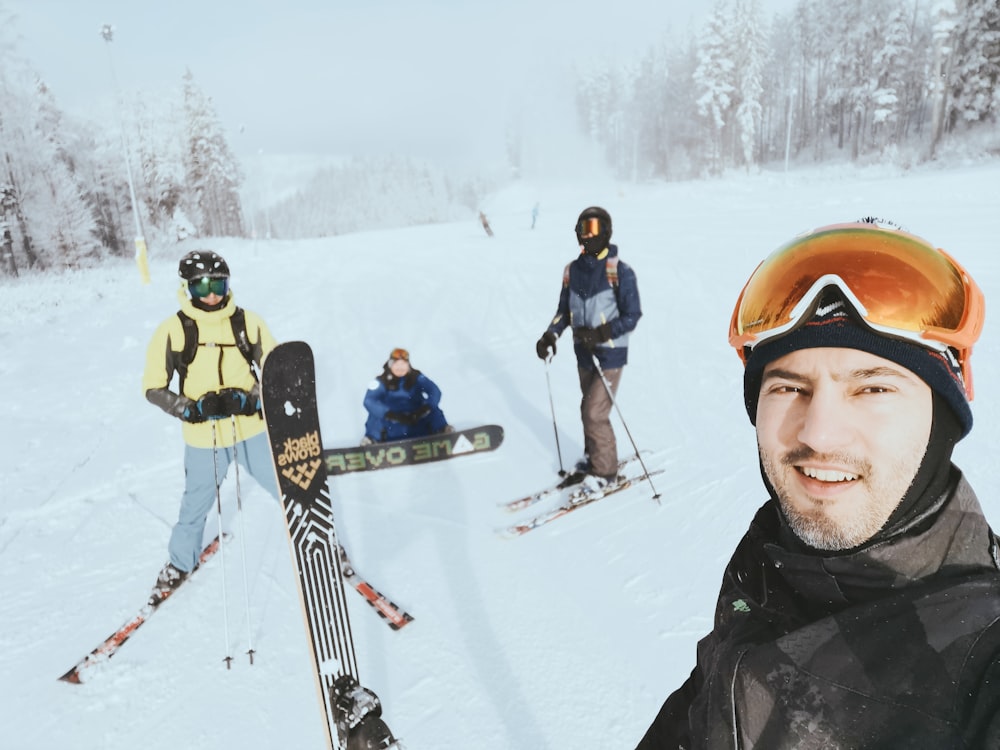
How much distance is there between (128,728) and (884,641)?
3446 mm

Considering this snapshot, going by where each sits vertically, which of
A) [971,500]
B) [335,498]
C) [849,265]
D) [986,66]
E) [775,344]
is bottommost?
[335,498]

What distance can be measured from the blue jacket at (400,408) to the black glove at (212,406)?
2549mm

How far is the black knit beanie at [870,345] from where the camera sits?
1.10 metres

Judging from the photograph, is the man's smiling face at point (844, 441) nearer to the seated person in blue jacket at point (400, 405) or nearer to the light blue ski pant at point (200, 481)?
the light blue ski pant at point (200, 481)

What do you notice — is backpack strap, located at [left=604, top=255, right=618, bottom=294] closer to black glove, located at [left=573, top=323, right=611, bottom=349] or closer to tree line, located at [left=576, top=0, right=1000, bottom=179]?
black glove, located at [left=573, top=323, right=611, bottom=349]

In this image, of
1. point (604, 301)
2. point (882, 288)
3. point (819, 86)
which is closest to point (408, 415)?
point (604, 301)

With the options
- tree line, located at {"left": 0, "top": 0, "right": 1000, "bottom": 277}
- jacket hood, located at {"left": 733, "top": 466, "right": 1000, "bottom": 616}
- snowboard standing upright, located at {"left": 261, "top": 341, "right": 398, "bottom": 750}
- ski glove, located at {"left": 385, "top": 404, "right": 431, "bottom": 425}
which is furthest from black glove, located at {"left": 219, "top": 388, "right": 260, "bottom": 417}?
tree line, located at {"left": 0, "top": 0, "right": 1000, "bottom": 277}

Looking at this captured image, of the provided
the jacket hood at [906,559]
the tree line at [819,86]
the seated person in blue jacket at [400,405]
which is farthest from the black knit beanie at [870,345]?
the tree line at [819,86]

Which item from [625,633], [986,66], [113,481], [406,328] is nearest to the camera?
[625,633]

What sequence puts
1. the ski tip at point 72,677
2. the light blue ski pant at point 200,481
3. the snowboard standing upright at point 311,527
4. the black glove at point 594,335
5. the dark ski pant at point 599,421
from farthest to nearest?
1. the dark ski pant at point 599,421
2. the black glove at point 594,335
3. the light blue ski pant at point 200,481
4. the ski tip at point 72,677
5. the snowboard standing upright at point 311,527

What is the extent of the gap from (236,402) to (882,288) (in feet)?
11.4

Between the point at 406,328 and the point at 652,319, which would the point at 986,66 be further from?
the point at 406,328

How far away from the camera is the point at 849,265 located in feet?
4.00

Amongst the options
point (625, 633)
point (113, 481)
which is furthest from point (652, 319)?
point (113, 481)
